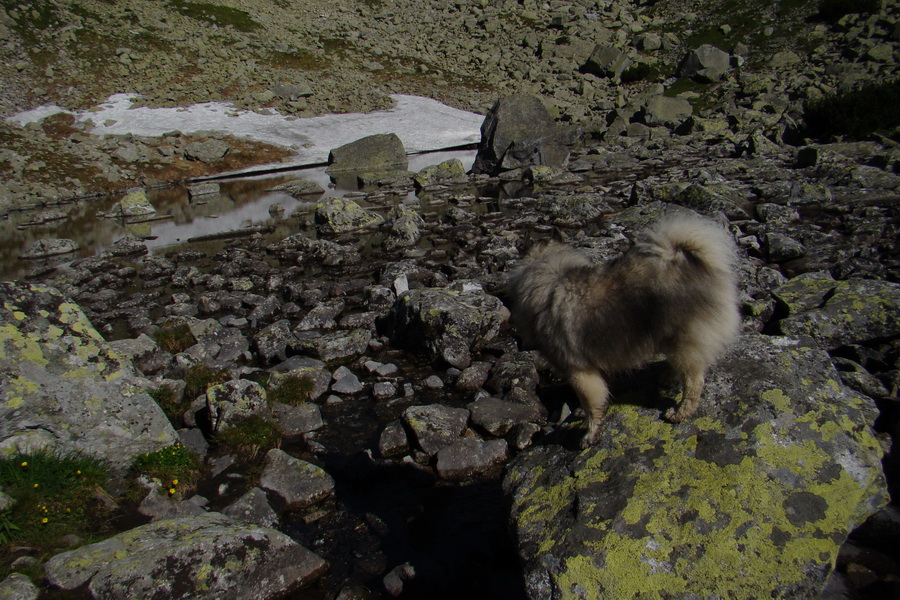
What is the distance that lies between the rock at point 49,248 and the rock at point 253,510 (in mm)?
19640

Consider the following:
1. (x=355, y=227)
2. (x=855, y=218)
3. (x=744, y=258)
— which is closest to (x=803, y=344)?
(x=744, y=258)

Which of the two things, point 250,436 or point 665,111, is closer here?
point 250,436

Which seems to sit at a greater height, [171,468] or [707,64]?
[707,64]

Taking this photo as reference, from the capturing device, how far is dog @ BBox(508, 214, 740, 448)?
4617mm

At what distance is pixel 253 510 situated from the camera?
6180 millimetres

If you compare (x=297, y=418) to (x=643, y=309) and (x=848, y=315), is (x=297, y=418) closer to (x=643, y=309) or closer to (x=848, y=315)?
(x=643, y=309)

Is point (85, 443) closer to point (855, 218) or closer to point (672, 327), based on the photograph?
point (672, 327)

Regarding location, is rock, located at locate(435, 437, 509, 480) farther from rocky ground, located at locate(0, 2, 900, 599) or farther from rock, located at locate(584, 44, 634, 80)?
rock, located at locate(584, 44, 634, 80)

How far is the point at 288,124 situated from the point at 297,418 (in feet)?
149

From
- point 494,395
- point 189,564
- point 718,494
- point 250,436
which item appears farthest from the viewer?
point 494,395

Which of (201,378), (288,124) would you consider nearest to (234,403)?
(201,378)

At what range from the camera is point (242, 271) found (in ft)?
52.4

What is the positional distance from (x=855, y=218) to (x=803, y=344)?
12176 millimetres

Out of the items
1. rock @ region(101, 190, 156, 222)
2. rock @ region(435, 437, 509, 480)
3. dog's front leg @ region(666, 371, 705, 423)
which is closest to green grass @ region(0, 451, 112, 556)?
rock @ region(435, 437, 509, 480)
